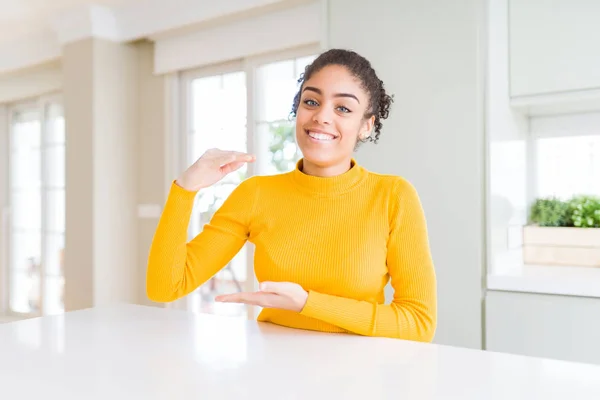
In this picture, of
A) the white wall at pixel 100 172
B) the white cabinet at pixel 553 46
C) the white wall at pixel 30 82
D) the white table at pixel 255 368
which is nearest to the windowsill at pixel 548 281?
the white cabinet at pixel 553 46

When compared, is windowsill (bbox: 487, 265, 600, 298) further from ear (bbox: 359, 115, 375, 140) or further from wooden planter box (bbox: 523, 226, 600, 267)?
ear (bbox: 359, 115, 375, 140)

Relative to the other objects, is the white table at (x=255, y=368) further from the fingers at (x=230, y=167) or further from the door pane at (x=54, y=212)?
the door pane at (x=54, y=212)

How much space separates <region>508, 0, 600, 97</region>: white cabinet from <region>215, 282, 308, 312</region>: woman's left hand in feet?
5.19

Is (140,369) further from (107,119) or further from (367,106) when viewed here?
(107,119)

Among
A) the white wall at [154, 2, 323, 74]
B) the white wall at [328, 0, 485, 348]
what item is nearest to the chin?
the white wall at [328, 0, 485, 348]

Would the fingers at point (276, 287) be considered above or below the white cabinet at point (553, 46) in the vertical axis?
below

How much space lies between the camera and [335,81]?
127 cm

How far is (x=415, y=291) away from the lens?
1.17 meters

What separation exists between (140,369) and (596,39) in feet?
6.66

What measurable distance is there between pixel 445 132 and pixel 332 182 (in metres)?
0.99

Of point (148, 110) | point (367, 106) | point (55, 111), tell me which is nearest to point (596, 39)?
point (367, 106)

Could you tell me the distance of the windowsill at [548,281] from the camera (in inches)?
74.2

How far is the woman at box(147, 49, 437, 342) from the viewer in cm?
119

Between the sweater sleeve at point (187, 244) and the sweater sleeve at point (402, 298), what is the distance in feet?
1.14
